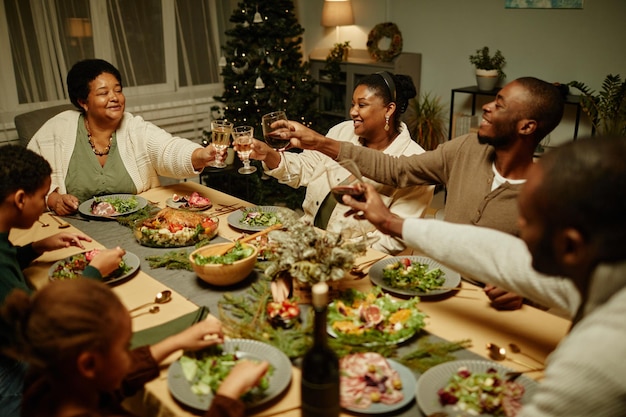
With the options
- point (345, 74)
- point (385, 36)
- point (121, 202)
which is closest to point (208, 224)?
point (121, 202)

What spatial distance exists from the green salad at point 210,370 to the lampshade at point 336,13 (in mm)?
4743

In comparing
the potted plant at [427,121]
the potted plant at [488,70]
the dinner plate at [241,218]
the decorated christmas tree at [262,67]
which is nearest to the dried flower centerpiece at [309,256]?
the dinner plate at [241,218]

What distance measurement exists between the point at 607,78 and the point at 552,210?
4036 millimetres

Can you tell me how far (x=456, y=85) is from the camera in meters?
5.52

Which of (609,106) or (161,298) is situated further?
(609,106)

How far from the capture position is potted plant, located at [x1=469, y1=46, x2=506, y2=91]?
5004 millimetres

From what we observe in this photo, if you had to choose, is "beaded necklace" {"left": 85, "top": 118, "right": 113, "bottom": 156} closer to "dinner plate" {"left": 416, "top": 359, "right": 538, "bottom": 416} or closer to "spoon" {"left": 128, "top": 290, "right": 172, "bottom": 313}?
"spoon" {"left": 128, "top": 290, "right": 172, "bottom": 313}

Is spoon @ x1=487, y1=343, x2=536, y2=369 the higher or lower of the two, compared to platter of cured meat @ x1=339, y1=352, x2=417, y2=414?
lower

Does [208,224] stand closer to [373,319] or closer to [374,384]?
[373,319]

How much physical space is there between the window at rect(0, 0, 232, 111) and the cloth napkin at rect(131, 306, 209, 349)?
3.60 metres

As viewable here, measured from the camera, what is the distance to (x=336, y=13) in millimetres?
5598

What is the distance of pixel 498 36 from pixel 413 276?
3.98 m

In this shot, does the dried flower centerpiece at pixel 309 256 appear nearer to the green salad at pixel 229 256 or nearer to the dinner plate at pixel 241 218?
the green salad at pixel 229 256

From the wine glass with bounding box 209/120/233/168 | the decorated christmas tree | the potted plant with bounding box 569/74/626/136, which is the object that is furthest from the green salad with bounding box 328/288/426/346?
the decorated christmas tree
